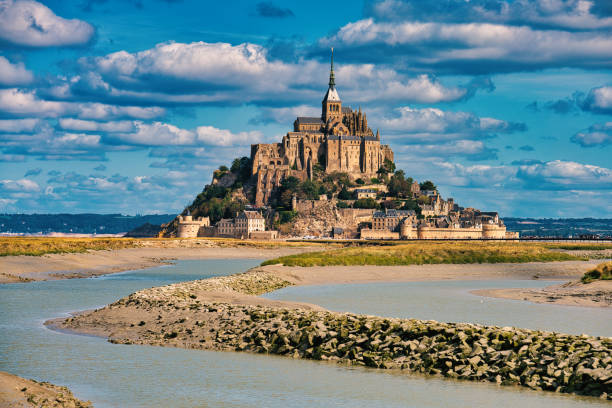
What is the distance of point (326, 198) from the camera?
142625 millimetres

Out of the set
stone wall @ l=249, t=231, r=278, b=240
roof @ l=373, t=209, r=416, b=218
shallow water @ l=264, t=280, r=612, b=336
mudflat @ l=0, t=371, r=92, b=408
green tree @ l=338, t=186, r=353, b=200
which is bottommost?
mudflat @ l=0, t=371, r=92, b=408

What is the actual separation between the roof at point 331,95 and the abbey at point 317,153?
Result: 15.4ft

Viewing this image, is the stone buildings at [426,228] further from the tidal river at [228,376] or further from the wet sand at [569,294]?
the tidal river at [228,376]

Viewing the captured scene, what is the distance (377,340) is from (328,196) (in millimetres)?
124499

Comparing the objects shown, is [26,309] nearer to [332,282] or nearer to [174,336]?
[174,336]

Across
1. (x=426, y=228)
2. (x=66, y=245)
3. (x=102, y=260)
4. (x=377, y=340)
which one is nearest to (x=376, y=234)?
(x=426, y=228)

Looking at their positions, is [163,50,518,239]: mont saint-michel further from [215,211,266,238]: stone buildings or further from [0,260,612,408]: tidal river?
[0,260,612,408]: tidal river

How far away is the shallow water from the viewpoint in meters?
26.2

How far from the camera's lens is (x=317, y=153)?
14925 cm

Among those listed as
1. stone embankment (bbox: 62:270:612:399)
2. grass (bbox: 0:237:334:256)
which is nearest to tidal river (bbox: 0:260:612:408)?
stone embankment (bbox: 62:270:612:399)

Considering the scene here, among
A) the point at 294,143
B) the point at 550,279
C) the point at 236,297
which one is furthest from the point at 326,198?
the point at 236,297

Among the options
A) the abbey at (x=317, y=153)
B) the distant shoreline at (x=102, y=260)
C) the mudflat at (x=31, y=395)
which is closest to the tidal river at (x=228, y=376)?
the mudflat at (x=31, y=395)

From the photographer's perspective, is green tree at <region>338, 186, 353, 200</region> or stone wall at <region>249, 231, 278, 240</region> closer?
stone wall at <region>249, 231, 278, 240</region>

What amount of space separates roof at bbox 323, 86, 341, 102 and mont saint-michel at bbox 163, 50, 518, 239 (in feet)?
0.81
